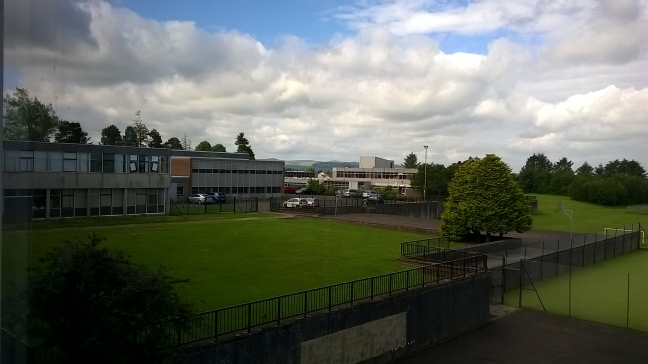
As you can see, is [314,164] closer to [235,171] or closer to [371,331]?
[235,171]

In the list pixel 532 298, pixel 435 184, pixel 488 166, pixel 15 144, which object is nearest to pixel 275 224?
pixel 488 166

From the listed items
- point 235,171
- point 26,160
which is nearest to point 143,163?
point 26,160

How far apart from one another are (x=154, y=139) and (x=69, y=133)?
1128 cm

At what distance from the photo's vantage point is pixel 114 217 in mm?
14391

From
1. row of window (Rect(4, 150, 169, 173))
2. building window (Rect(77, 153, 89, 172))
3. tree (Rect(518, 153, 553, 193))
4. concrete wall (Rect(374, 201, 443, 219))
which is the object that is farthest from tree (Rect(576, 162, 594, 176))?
building window (Rect(77, 153, 89, 172))

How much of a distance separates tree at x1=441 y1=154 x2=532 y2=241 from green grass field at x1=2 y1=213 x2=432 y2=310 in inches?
96.9

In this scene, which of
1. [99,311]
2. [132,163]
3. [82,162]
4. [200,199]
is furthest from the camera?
[200,199]

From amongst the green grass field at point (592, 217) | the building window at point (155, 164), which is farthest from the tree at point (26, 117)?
the green grass field at point (592, 217)

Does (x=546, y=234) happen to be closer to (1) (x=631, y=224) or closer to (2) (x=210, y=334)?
(1) (x=631, y=224)

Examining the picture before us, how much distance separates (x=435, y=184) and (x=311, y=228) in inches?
1065

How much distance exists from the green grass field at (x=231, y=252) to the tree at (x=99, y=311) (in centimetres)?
43

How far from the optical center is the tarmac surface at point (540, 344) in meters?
11.8

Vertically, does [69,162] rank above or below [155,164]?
below

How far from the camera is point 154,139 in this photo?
61.4 feet
